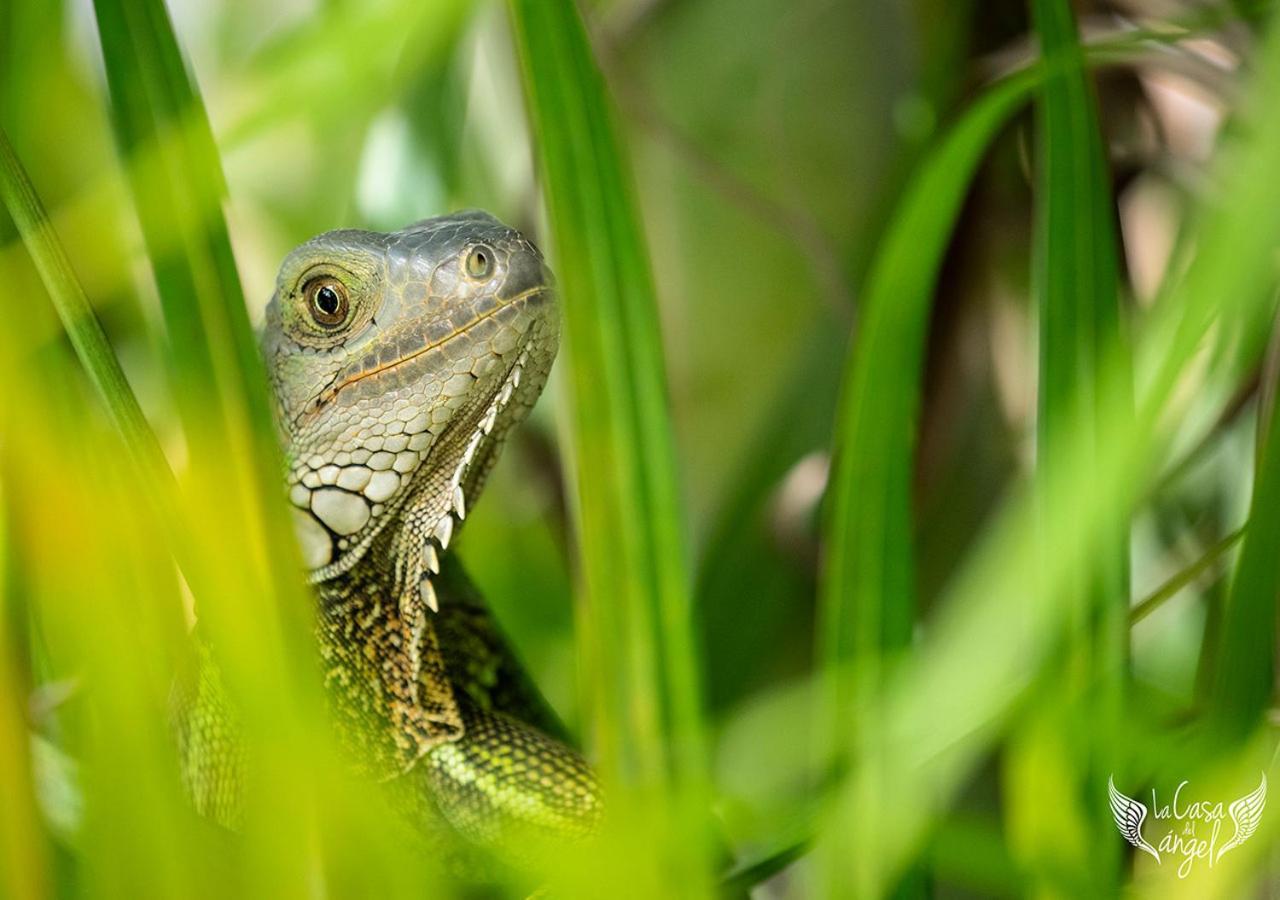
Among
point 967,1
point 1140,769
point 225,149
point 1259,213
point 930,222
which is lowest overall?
point 1140,769

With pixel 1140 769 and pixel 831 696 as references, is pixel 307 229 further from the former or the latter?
pixel 1140 769

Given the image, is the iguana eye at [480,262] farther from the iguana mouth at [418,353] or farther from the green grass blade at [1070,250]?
the green grass blade at [1070,250]

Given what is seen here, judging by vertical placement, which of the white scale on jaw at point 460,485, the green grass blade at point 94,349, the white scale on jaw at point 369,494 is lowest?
the green grass blade at point 94,349

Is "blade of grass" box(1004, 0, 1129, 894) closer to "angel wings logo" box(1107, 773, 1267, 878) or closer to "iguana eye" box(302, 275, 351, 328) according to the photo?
"angel wings logo" box(1107, 773, 1267, 878)

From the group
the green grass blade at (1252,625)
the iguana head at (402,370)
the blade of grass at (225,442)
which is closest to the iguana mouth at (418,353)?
the iguana head at (402,370)

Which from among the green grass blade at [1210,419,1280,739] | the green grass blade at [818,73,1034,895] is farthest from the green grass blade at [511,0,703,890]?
the green grass blade at [1210,419,1280,739]

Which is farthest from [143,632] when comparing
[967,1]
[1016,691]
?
[967,1]
